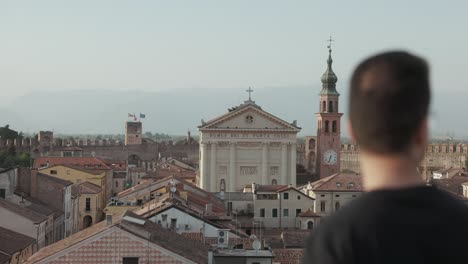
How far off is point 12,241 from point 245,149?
142 ft

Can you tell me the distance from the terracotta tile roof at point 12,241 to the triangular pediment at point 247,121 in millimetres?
39333

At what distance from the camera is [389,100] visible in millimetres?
2354

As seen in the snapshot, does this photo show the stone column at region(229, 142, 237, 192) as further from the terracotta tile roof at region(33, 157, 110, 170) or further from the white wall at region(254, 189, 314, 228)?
the white wall at region(254, 189, 314, 228)

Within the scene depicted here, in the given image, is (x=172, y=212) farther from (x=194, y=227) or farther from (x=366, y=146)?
(x=366, y=146)

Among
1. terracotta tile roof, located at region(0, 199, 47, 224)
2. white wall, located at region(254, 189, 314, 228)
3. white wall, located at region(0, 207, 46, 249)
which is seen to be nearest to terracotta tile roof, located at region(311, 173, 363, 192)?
white wall, located at region(254, 189, 314, 228)

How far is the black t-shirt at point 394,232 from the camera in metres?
2.34

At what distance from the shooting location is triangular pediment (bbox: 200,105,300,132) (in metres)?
69.2

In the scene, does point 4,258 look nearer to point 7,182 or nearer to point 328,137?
point 7,182

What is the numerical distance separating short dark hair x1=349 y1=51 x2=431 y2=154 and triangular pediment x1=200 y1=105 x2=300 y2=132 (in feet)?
218

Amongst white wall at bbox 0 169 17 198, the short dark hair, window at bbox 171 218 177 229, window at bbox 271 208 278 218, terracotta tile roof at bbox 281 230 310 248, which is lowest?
window at bbox 271 208 278 218

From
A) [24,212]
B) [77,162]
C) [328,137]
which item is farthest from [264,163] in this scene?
[24,212]

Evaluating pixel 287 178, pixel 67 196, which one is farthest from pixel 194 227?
pixel 287 178

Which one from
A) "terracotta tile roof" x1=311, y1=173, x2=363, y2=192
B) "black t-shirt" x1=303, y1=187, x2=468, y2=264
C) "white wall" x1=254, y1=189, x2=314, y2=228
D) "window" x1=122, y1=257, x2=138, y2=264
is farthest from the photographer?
"terracotta tile roof" x1=311, y1=173, x2=363, y2=192

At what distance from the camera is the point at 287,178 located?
234ft
